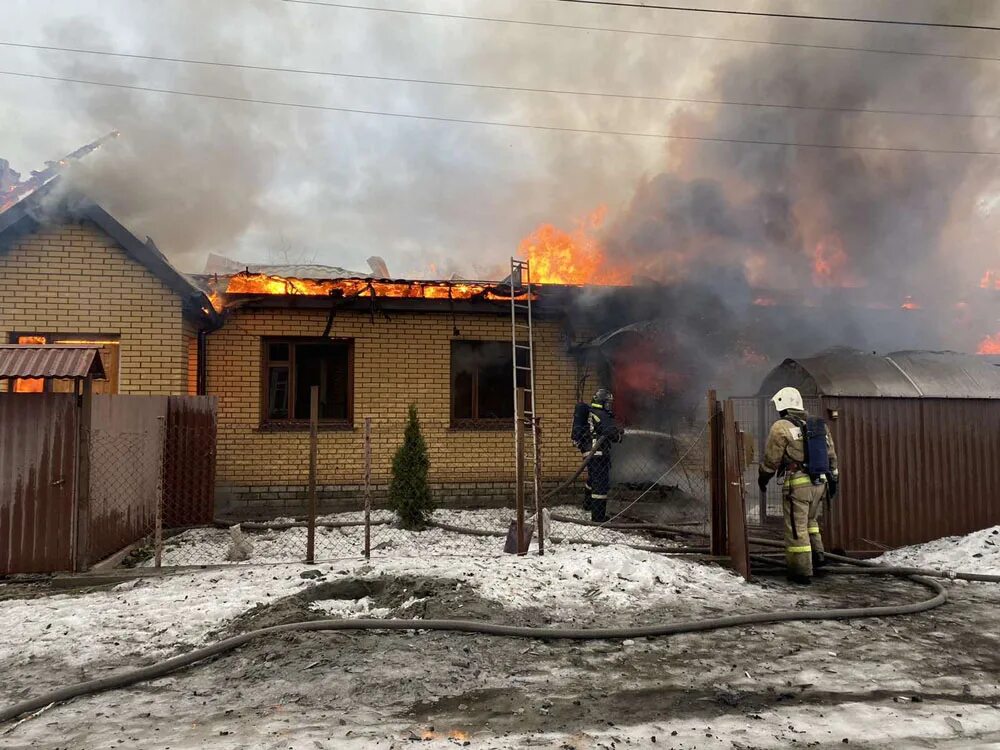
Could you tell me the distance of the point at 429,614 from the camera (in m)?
4.76

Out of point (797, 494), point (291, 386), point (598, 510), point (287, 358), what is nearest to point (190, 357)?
point (287, 358)

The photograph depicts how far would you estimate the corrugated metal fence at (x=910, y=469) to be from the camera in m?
7.23

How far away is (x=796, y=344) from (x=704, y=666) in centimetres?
886

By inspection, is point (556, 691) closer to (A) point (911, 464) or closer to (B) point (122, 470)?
(B) point (122, 470)

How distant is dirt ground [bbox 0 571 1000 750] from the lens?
309 centimetres

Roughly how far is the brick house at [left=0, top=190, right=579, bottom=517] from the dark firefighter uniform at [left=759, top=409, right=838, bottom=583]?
4.49 meters

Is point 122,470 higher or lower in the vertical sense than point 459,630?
higher

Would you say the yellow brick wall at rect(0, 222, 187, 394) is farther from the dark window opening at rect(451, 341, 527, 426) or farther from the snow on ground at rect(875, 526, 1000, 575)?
the snow on ground at rect(875, 526, 1000, 575)

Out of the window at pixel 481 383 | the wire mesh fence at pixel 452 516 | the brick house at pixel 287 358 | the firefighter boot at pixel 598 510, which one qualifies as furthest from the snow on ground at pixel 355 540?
the window at pixel 481 383

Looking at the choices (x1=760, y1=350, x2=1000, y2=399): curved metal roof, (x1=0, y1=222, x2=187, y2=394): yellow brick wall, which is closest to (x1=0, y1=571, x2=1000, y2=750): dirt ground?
(x1=760, y1=350, x2=1000, y2=399): curved metal roof

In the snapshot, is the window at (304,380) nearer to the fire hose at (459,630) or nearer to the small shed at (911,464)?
the fire hose at (459,630)

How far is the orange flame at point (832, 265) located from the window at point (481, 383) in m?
6.46

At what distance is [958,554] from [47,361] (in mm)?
9296

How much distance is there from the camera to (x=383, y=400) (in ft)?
32.9
